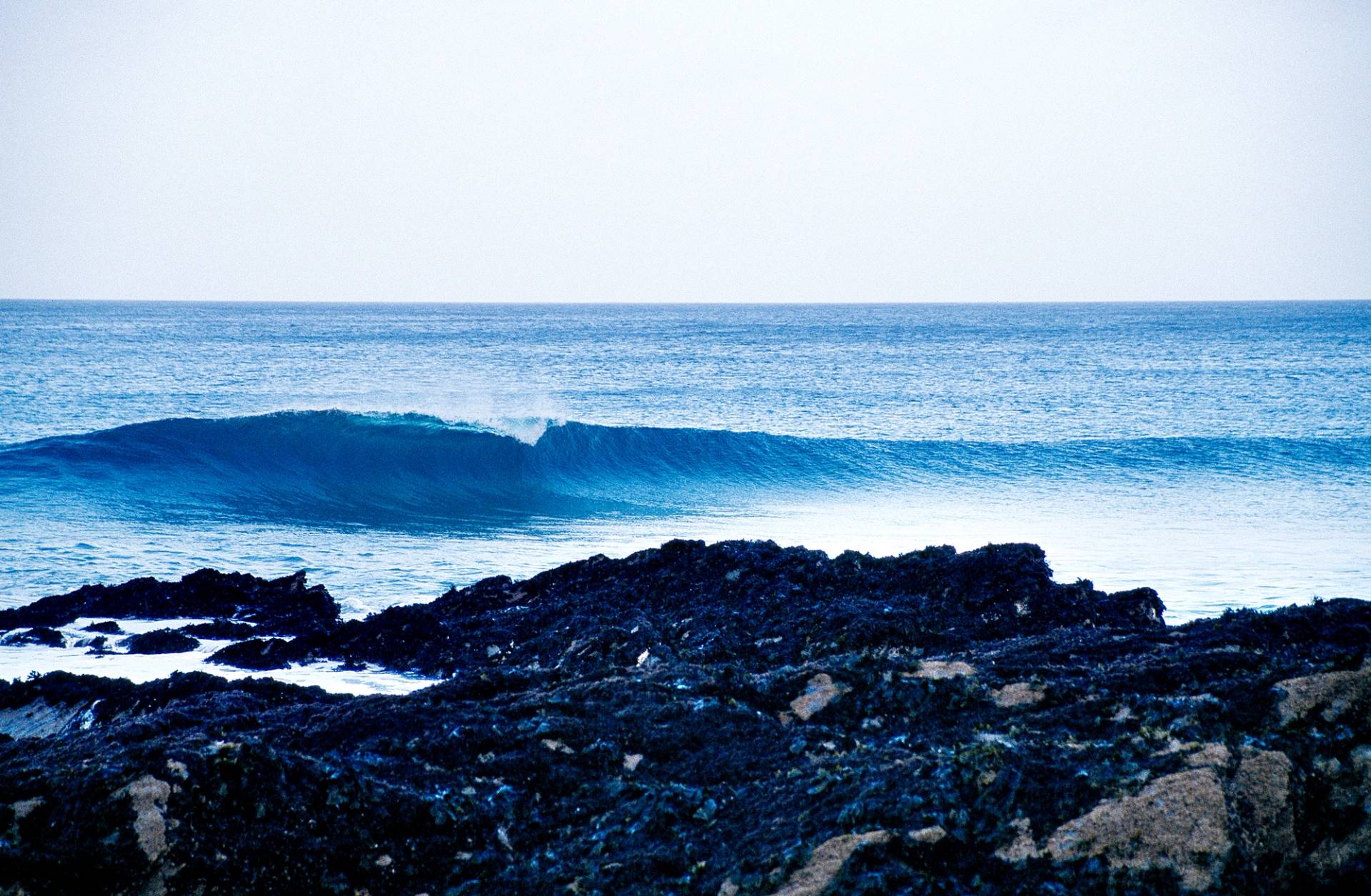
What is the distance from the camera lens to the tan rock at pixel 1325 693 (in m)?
4.77

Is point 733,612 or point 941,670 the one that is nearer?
point 941,670

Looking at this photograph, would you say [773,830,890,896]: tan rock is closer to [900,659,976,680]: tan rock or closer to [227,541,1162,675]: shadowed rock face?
[900,659,976,680]: tan rock

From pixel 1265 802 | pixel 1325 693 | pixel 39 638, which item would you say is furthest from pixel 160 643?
pixel 1325 693

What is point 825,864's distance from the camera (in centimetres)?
406

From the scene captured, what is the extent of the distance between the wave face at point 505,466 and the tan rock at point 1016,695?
41.4ft

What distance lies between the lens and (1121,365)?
2066 inches

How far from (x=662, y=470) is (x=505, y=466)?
11.4 ft

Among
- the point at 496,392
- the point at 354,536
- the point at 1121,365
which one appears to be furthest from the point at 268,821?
the point at 1121,365

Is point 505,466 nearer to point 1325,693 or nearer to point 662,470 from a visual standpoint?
point 662,470

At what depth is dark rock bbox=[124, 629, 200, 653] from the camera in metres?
9.62

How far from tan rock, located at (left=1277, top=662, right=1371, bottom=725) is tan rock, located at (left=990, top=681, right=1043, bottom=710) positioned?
1.15 metres

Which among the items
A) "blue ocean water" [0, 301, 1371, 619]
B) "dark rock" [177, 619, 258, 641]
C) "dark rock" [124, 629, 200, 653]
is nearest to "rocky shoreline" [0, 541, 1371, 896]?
"dark rock" [124, 629, 200, 653]

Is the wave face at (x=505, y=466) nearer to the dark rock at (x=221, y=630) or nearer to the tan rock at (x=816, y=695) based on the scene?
the dark rock at (x=221, y=630)

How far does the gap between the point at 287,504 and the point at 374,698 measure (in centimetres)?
1419
